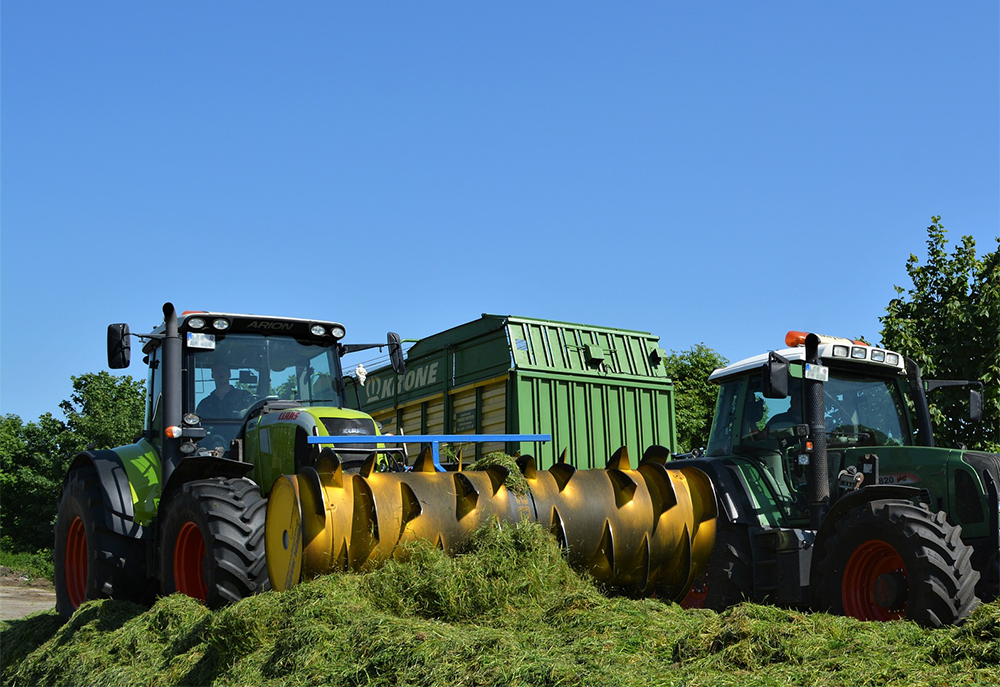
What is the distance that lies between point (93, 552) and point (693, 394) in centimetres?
2036

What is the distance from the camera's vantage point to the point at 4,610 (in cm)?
1764

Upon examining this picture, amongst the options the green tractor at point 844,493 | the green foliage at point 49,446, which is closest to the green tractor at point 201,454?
the green tractor at point 844,493

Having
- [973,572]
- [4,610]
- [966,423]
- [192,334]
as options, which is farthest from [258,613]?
[4,610]

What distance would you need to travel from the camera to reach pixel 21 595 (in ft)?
67.7

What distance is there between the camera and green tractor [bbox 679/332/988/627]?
637 cm

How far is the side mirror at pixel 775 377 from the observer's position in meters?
7.49

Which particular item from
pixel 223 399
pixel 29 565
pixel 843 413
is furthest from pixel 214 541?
pixel 29 565

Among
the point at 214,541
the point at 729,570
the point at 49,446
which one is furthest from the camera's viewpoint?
the point at 49,446

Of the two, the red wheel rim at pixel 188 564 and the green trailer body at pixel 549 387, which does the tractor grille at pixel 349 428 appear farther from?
the green trailer body at pixel 549 387

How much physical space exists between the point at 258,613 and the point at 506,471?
2085 mm

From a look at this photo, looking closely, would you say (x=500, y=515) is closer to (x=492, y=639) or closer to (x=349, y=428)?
(x=349, y=428)

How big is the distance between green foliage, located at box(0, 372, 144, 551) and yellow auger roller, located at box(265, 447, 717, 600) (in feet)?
79.0

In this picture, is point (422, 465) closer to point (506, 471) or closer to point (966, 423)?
point (506, 471)

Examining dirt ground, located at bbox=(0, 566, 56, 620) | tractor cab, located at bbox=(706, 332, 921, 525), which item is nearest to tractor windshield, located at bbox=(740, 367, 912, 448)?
tractor cab, located at bbox=(706, 332, 921, 525)
